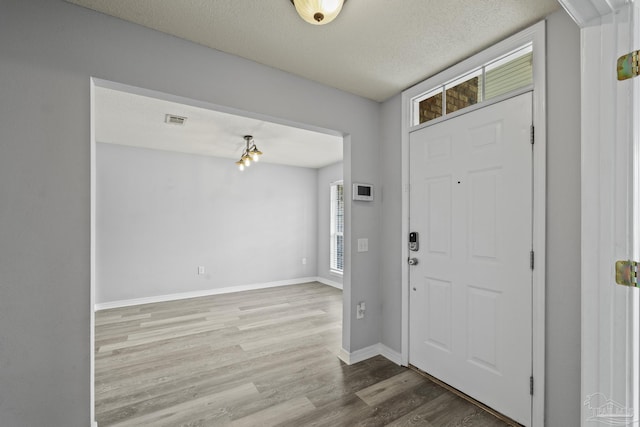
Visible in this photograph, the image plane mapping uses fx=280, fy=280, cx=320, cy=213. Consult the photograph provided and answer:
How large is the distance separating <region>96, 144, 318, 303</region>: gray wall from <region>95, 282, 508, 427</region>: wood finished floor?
39.5 inches

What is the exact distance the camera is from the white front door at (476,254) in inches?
72.4

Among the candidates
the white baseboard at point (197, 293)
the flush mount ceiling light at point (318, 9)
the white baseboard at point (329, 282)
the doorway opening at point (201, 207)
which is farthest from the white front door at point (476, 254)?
the white baseboard at point (197, 293)

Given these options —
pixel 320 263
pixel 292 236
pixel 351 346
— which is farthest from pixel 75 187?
pixel 320 263

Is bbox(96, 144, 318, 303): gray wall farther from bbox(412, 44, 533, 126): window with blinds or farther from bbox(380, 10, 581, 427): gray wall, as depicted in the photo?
bbox(380, 10, 581, 427): gray wall

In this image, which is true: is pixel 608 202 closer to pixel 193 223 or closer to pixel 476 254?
pixel 476 254

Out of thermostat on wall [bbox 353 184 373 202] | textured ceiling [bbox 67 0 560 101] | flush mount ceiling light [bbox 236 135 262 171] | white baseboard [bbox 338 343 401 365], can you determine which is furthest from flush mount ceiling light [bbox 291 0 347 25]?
white baseboard [bbox 338 343 401 365]

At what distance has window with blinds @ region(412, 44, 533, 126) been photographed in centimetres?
191

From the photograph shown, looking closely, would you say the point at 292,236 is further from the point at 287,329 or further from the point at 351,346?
the point at 351,346

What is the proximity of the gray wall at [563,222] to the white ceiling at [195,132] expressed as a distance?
259 centimetres

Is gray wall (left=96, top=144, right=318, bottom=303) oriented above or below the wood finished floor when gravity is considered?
above

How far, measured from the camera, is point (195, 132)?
3871 millimetres

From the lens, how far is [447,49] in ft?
6.68

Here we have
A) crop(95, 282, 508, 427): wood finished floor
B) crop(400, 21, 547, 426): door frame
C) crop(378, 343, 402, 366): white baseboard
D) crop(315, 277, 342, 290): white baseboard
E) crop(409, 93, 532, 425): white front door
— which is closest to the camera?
crop(400, 21, 547, 426): door frame

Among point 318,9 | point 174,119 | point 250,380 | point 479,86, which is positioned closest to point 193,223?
point 174,119
